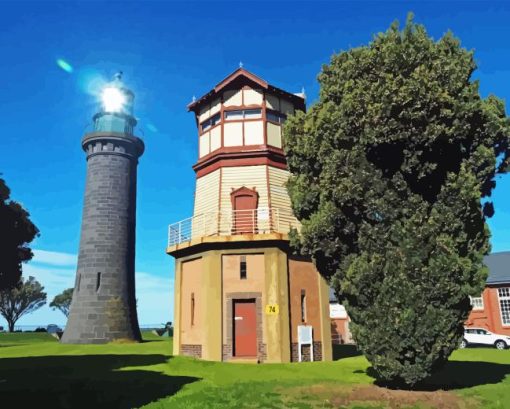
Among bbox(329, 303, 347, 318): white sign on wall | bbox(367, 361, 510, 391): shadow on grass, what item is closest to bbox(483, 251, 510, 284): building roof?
bbox(329, 303, 347, 318): white sign on wall

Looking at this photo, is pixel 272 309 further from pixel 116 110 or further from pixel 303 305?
pixel 116 110

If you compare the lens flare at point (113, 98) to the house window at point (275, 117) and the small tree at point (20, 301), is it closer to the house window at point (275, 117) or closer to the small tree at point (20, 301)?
the house window at point (275, 117)

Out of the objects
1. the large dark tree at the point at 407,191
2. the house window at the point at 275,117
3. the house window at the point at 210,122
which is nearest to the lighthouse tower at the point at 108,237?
the house window at the point at 210,122

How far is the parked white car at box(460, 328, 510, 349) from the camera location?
31172mm

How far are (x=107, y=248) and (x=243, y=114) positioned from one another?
709 inches

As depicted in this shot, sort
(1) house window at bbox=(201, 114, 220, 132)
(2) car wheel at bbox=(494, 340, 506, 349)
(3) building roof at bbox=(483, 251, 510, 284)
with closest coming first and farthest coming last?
(1) house window at bbox=(201, 114, 220, 132) < (2) car wheel at bbox=(494, 340, 506, 349) < (3) building roof at bbox=(483, 251, 510, 284)

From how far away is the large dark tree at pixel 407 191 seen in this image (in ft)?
38.7

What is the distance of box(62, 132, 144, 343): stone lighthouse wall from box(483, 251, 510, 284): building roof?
28777 mm

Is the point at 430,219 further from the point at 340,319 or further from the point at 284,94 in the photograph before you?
the point at 340,319

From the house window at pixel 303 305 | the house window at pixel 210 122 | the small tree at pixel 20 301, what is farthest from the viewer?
the small tree at pixel 20 301

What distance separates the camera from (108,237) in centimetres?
3475

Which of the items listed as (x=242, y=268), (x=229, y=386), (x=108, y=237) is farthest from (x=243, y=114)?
(x=108, y=237)

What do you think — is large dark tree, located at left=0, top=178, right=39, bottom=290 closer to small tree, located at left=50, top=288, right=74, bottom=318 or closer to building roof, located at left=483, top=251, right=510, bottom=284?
building roof, located at left=483, top=251, right=510, bottom=284

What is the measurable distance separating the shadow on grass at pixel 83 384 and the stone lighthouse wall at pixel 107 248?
13.8 meters
